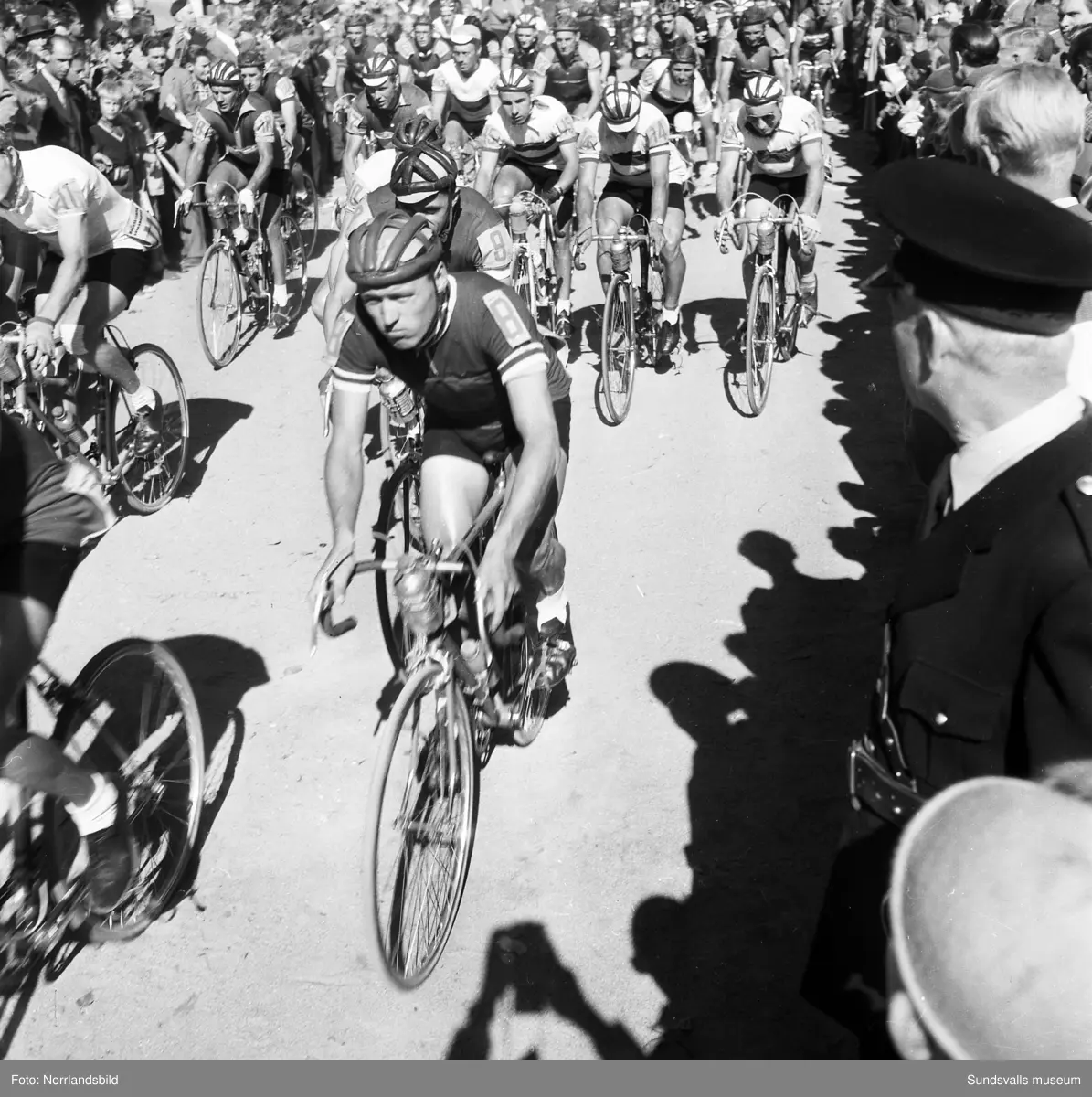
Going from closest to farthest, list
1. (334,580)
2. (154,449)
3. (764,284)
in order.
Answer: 1. (334,580)
2. (154,449)
3. (764,284)

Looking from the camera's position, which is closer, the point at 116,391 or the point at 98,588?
the point at 98,588

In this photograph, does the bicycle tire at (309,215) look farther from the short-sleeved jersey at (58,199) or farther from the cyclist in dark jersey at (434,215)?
the short-sleeved jersey at (58,199)

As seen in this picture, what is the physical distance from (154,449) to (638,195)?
399 cm

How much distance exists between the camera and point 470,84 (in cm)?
1198

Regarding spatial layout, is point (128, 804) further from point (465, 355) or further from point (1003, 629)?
point (1003, 629)

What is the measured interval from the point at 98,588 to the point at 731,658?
3.28m

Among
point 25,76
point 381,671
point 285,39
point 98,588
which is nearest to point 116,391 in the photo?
point 98,588

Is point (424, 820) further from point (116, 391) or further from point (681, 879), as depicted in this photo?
point (116, 391)

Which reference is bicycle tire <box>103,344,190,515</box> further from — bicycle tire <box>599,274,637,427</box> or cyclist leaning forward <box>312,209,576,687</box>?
cyclist leaning forward <box>312,209,576,687</box>

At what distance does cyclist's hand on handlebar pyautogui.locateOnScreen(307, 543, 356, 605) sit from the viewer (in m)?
3.10

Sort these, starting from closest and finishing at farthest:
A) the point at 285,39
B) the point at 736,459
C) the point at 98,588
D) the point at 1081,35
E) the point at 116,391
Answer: the point at 98,588 < the point at 116,391 < the point at 736,459 < the point at 1081,35 < the point at 285,39

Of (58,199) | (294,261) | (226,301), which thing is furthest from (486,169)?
(58,199)

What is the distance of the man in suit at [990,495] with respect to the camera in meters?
1.63

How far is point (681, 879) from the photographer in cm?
395
